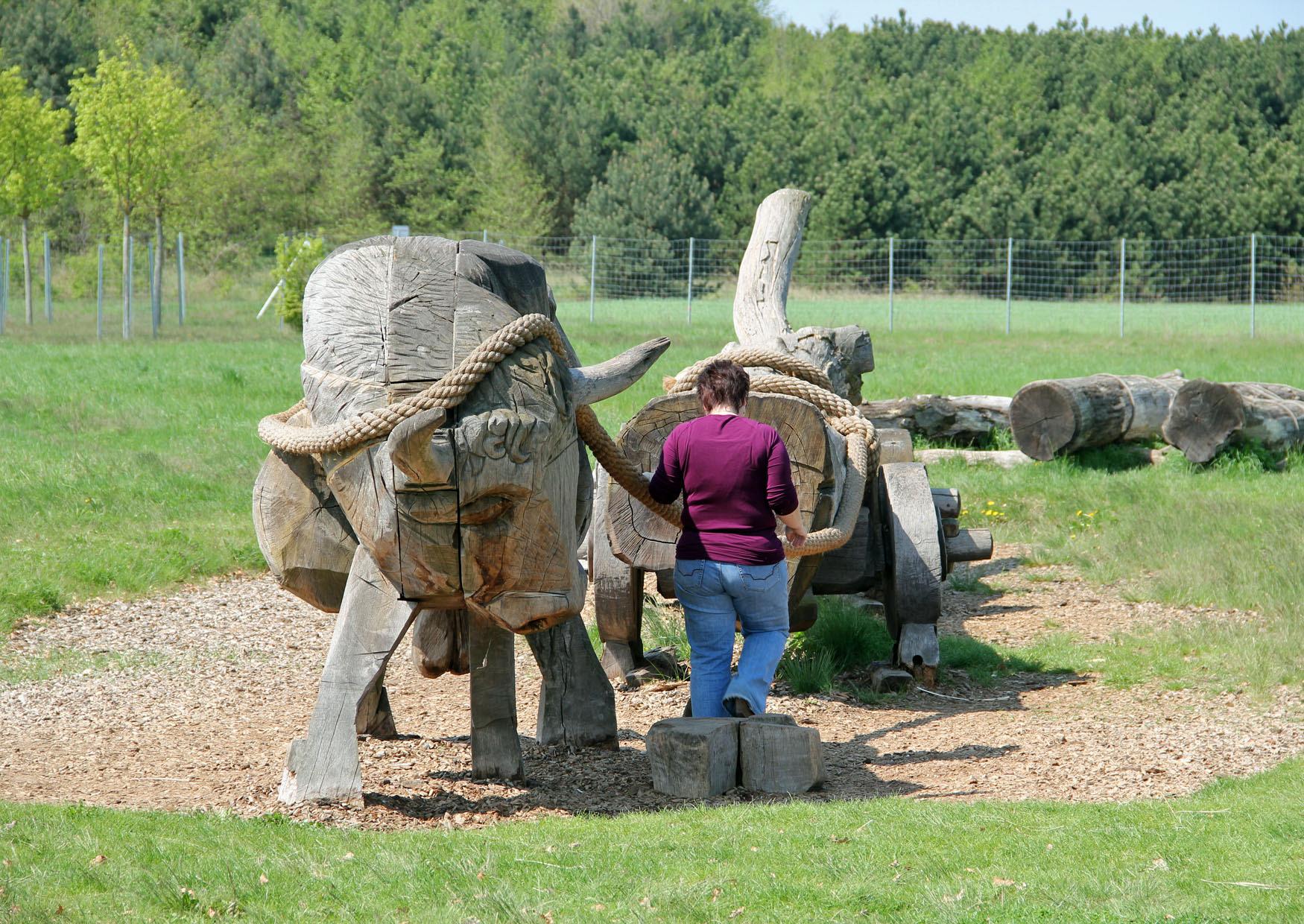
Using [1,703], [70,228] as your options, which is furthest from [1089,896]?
[70,228]

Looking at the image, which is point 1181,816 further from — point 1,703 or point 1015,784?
point 1,703

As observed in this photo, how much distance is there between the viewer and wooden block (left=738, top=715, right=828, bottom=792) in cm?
507

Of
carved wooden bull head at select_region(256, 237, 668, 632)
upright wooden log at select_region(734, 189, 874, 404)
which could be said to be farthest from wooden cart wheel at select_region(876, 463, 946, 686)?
carved wooden bull head at select_region(256, 237, 668, 632)

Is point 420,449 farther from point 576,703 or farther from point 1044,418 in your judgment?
point 1044,418

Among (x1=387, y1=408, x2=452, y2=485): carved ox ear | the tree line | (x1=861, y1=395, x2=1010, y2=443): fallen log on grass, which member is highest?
the tree line

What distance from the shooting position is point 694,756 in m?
4.96

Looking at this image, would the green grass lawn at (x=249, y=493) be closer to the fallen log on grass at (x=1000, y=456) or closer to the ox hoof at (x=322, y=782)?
the fallen log on grass at (x=1000, y=456)

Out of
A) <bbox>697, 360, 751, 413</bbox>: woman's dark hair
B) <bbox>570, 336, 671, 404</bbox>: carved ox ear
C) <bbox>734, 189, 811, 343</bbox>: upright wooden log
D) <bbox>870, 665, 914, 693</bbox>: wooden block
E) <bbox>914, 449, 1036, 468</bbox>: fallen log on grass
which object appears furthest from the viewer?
<bbox>914, 449, 1036, 468</bbox>: fallen log on grass

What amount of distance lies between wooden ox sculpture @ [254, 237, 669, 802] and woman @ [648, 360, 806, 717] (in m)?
0.63

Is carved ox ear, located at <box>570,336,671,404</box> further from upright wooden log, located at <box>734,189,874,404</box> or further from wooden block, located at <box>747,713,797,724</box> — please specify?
upright wooden log, located at <box>734,189,874,404</box>

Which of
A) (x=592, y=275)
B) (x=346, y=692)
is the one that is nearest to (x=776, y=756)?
(x=346, y=692)

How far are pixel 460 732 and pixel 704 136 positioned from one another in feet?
139

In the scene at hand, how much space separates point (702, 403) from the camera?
18.0 ft

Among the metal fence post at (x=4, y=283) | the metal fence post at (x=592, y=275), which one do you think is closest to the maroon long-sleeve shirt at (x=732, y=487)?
the metal fence post at (x=4, y=283)
